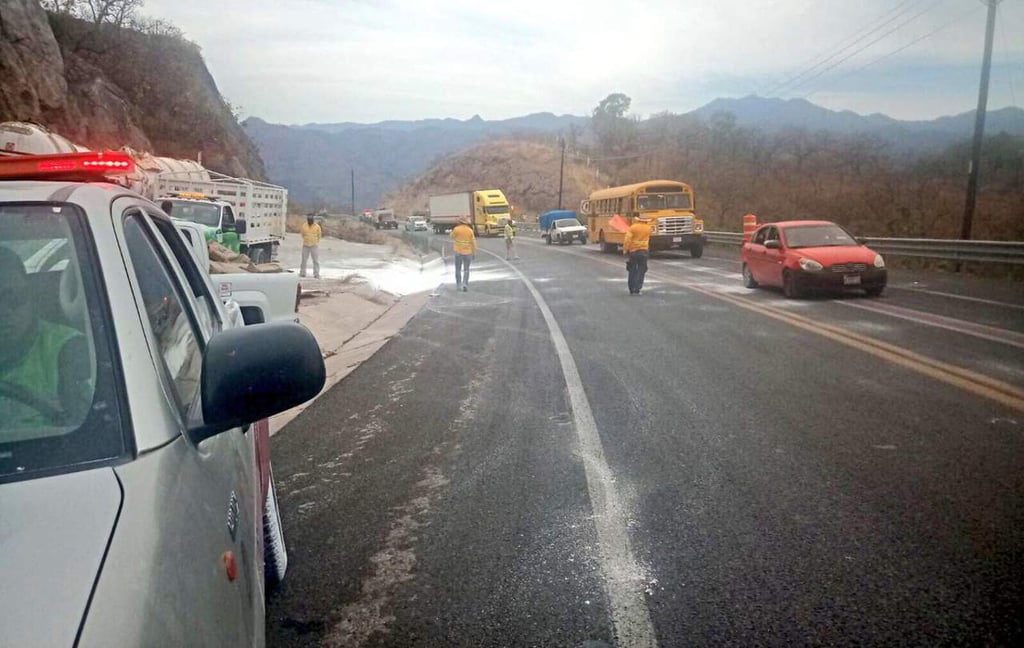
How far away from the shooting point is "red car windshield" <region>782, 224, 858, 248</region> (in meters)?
16.8

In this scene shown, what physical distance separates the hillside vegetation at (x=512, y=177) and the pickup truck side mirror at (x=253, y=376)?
329 feet

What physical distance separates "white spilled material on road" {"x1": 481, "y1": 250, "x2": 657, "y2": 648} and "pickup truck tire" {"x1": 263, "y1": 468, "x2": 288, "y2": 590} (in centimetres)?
150

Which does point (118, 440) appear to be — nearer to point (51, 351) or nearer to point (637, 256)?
point (51, 351)

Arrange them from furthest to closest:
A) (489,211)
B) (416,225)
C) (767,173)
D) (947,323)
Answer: (416,225) < (767,173) < (489,211) < (947,323)

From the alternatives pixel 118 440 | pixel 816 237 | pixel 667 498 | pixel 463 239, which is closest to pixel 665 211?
pixel 463 239

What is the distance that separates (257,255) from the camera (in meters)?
23.8

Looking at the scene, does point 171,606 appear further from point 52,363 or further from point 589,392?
point 589,392

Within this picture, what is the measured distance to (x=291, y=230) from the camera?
5247 centimetres

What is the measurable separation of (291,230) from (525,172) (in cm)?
7021

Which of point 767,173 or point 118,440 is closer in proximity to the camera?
point 118,440

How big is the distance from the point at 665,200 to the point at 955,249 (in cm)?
1307

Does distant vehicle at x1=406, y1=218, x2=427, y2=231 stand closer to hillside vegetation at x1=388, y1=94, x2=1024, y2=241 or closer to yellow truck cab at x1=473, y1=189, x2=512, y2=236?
yellow truck cab at x1=473, y1=189, x2=512, y2=236

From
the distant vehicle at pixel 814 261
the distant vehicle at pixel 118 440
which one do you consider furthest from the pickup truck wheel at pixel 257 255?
the distant vehicle at pixel 118 440

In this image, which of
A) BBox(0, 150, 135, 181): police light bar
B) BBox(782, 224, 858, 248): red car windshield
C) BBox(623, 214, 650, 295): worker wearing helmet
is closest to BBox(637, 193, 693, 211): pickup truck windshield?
BBox(623, 214, 650, 295): worker wearing helmet
